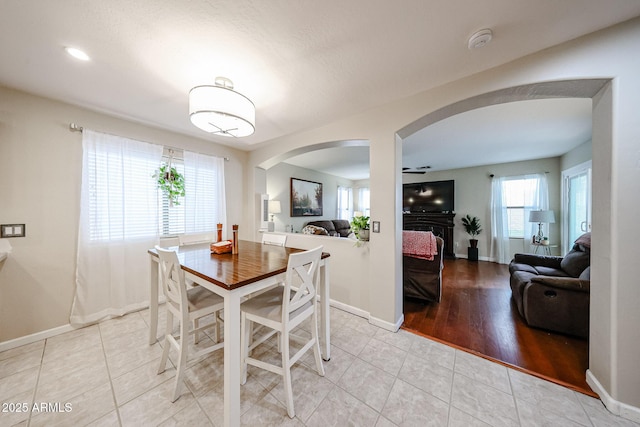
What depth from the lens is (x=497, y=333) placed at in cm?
213

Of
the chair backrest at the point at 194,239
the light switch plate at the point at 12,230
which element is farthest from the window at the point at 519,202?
the light switch plate at the point at 12,230

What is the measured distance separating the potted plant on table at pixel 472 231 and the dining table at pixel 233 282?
207 inches

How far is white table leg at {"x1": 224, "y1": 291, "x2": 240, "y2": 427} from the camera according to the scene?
1116mm

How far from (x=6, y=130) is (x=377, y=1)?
332cm

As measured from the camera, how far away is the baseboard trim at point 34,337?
1.86m

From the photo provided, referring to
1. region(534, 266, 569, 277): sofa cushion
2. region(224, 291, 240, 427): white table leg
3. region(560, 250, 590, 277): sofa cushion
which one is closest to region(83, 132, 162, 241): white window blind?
region(224, 291, 240, 427): white table leg

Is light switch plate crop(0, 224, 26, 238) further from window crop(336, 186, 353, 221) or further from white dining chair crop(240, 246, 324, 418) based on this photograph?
window crop(336, 186, 353, 221)

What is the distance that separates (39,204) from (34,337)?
4.24ft

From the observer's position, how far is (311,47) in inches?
57.2

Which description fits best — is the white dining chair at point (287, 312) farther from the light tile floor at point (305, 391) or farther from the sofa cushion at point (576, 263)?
the sofa cushion at point (576, 263)

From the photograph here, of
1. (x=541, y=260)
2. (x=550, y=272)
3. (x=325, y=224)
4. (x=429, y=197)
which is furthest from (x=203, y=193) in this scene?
(x=429, y=197)

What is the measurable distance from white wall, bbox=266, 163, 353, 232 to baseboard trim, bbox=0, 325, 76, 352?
342 cm

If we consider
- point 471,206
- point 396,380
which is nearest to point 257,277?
point 396,380

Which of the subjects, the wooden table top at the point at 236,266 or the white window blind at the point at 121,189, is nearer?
the wooden table top at the point at 236,266
